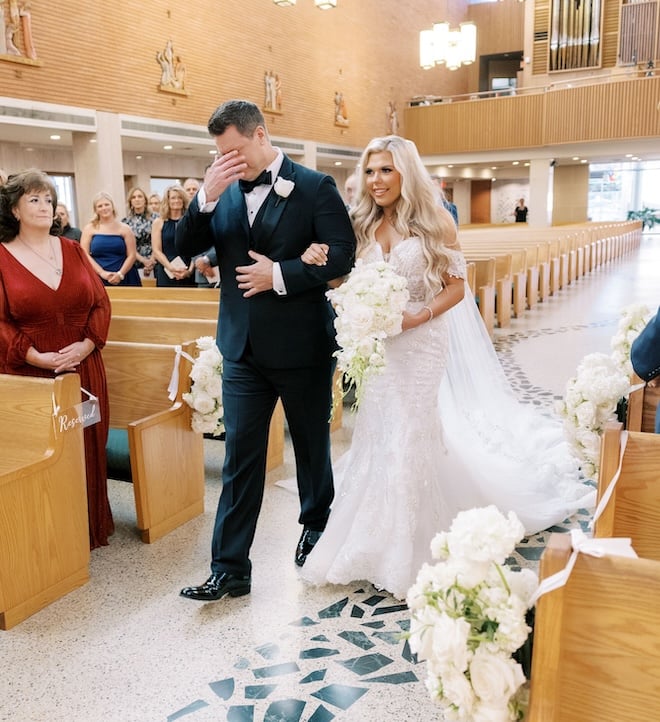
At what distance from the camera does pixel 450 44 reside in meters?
21.1

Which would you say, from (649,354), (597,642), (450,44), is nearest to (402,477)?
(649,354)

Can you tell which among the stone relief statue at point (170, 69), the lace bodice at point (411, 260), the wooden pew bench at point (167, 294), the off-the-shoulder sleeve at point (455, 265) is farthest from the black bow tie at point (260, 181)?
the stone relief statue at point (170, 69)

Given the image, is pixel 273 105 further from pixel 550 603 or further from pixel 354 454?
pixel 550 603

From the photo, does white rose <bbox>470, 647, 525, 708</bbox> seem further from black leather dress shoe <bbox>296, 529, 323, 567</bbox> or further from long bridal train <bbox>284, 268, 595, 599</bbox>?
black leather dress shoe <bbox>296, 529, 323, 567</bbox>

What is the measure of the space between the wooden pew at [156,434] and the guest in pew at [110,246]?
10.9 ft

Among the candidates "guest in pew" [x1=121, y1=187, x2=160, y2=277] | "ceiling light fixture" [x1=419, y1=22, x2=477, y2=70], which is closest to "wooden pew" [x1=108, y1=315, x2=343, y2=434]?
"guest in pew" [x1=121, y1=187, x2=160, y2=277]

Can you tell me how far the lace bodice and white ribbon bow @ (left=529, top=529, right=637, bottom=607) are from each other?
6.06 feet

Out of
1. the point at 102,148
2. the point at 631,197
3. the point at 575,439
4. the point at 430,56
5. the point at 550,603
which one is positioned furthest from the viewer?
the point at 631,197

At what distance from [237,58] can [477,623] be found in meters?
17.1

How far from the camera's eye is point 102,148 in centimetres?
1359

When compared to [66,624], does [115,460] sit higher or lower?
higher

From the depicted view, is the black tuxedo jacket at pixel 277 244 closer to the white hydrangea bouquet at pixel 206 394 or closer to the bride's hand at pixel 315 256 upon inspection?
the bride's hand at pixel 315 256

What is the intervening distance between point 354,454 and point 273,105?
53.3 feet

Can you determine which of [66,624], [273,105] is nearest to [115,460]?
[66,624]
